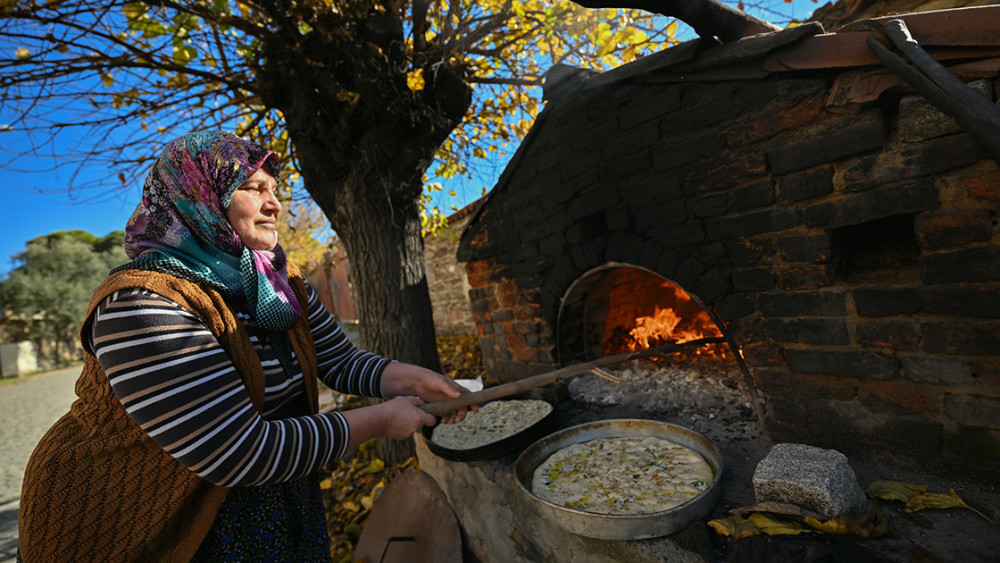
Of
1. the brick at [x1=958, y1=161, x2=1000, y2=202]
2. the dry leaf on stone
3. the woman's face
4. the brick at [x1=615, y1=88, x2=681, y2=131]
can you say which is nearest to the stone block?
the dry leaf on stone

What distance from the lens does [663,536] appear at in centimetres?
165

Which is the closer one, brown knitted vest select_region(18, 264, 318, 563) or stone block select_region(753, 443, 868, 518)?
brown knitted vest select_region(18, 264, 318, 563)

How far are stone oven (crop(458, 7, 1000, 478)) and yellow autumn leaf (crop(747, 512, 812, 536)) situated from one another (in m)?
0.85

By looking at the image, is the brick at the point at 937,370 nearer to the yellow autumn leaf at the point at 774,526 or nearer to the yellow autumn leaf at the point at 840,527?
the yellow autumn leaf at the point at 840,527

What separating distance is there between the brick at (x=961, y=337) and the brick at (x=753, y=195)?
0.83m

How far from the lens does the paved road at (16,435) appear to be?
14.6 ft

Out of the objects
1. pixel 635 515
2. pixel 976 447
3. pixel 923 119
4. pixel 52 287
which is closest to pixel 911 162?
pixel 923 119

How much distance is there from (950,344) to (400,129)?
4.08 m

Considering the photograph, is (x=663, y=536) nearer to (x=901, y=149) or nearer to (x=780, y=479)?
(x=780, y=479)

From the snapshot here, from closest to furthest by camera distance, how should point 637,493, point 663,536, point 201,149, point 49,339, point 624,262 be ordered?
point 201,149 → point 663,536 → point 637,493 → point 624,262 → point 49,339

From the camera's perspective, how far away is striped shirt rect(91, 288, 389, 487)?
114cm

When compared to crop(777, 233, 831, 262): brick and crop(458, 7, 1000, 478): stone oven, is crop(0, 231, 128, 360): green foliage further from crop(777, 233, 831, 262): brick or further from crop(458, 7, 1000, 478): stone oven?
crop(777, 233, 831, 262): brick

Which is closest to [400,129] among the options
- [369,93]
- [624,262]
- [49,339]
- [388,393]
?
[369,93]

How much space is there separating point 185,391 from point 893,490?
2.62 meters
